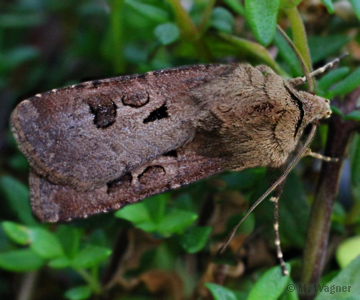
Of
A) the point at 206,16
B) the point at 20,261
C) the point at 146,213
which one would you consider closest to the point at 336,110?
the point at 206,16

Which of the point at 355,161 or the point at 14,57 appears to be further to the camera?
the point at 14,57

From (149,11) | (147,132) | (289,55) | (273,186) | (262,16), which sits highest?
(149,11)

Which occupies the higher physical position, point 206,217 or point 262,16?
point 262,16

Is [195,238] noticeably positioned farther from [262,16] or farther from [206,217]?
[262,16]

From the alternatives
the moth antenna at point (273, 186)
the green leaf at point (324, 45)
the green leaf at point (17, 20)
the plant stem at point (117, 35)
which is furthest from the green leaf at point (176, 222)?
the green leaf at point (17, 20)

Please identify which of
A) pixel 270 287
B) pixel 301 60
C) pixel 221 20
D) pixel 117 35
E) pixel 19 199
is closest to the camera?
pixel 270 287

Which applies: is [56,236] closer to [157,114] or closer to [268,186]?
[157,114]

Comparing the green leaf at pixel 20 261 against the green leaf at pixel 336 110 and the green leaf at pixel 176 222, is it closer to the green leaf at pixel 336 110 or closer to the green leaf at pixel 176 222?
the green leaf at pixel 176 222
